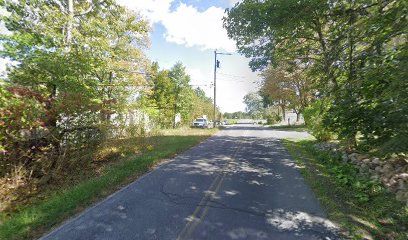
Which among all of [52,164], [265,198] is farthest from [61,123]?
[265,198]

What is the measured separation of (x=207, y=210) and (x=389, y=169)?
6075mm

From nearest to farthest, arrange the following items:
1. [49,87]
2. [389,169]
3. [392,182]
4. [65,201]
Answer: [65,201], [392,182], [389,169], [49,87]

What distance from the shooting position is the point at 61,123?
30.8 ft

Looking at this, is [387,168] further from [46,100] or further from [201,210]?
[46,100]

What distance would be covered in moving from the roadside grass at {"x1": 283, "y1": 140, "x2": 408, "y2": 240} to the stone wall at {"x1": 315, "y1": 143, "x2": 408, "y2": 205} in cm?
22

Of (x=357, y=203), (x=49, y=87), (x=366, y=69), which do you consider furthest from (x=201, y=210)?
(x=49, y=87)

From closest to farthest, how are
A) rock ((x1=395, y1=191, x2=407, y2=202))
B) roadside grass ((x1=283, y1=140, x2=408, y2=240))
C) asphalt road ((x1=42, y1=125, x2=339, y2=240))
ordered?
asphalt road ((x1=42, y1=125, x2=339, y2=240)) → roadside grass ((x1=283, y1=140, x2=408, y2=240)) → rock ((x1=395, y1=191, x2=407, y2=202))

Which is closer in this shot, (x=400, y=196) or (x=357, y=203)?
(x=400, y=196)

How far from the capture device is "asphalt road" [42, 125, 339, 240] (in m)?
5.12

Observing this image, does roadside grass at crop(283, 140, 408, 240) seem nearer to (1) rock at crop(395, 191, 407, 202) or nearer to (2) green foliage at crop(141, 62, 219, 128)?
(1) rock at crop(395, 191, 407, 202)

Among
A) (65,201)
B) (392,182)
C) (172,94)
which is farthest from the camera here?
(172,94)

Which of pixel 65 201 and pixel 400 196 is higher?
pixel 400 196

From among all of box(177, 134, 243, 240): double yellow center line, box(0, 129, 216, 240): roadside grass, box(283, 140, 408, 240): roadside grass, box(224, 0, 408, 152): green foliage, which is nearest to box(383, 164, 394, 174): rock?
box(283, 140, 408, 240): roadside grass

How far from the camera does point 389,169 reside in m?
8.27
